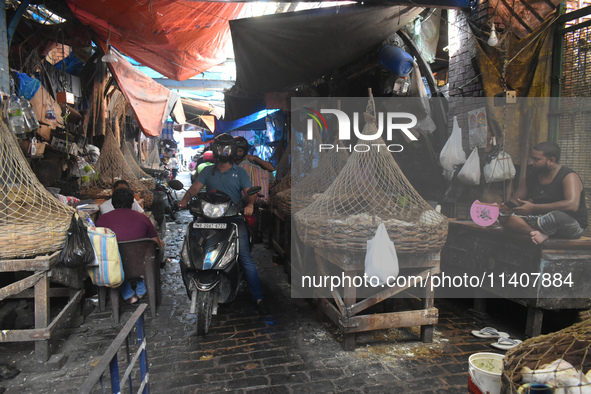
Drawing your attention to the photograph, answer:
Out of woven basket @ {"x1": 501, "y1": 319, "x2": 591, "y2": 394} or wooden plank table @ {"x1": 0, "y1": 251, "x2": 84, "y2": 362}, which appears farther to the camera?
wooden plank table @ {"x1": 0, "y1": 251, "x2": 84, "y2": 362}

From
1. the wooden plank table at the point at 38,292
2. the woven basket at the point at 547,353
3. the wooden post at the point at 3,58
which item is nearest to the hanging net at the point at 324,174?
the wooden plank table at the point at 38,292

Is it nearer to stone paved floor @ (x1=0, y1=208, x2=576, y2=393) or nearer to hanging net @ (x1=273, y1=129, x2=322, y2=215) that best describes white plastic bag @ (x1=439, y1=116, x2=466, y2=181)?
stone paved floor @ (x1=0, y1=208, x2=576, y2=393)

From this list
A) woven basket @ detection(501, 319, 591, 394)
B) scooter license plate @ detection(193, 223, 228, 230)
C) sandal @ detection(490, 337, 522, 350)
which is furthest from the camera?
scooter license plate @ detection(193, 223, 228, 230)

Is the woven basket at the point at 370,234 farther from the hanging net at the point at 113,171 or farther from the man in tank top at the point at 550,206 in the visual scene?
the hanging net at the point at 113,171

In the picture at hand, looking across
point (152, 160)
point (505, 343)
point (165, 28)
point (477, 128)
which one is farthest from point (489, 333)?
point (152, 160)

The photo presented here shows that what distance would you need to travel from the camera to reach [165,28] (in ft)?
18.5

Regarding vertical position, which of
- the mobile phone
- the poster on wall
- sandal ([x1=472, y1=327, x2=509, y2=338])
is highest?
the poster on wall

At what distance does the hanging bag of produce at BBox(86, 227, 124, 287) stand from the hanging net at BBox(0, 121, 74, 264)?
34 centimetres

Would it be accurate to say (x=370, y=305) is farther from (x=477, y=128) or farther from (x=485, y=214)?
(x=477, y=128)

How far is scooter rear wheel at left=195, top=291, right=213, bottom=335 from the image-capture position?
3865mm

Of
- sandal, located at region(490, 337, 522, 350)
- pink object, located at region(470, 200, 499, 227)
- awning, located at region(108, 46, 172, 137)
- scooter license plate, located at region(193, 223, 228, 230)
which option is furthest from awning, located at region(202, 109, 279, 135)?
sandal, located at region(490, 337, 522, 350)

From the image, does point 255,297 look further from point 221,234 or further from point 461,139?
point 461,139

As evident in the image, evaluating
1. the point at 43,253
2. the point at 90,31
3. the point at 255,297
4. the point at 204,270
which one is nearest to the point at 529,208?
the point at 255,297

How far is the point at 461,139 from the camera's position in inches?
213
